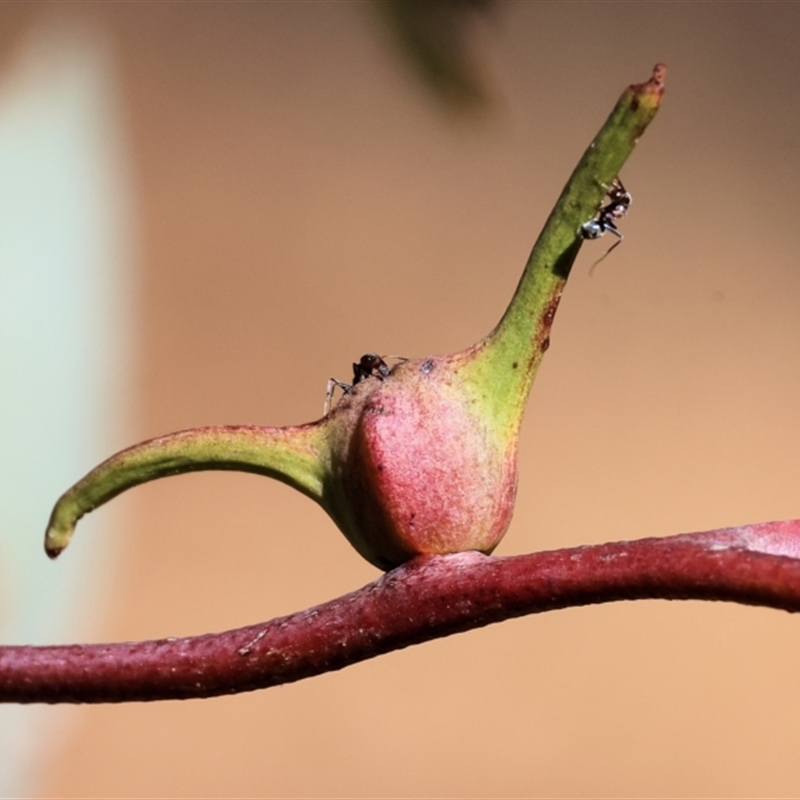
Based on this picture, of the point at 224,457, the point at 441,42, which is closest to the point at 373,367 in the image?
the point at 224,457

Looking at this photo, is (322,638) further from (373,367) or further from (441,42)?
(441,42)

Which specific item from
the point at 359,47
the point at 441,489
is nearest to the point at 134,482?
the point at 441,489

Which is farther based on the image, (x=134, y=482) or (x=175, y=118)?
(x=175, y=118)

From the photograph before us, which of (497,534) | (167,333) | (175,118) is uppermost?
(175,118)

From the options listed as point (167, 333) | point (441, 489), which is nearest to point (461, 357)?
point (441, 489)

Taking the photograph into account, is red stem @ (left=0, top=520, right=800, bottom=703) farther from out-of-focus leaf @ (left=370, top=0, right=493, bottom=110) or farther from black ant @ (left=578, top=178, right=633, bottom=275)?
out-of-focus leaf @ (left=370, top=0, right=493, bottom=110)

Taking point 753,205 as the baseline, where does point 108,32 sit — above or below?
above

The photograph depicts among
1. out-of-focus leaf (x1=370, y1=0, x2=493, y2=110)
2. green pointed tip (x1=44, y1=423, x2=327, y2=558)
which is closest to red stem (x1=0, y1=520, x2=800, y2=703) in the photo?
green pointed tip (x1=44, y1=423, x2=327, y2=558)

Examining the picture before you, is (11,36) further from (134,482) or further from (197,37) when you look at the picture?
(134,482)
